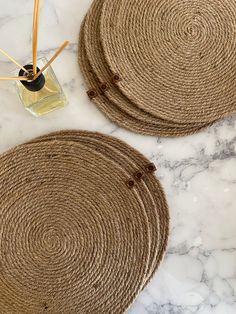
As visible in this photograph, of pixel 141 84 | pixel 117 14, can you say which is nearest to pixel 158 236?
pixel 141 84

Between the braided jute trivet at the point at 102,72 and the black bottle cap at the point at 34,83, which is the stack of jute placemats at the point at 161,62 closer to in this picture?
the braided jute trivet at the point at 102,72

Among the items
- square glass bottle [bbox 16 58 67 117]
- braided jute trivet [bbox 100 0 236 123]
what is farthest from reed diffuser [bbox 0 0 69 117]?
braided jute trivet [bbox 100 0 236 123]

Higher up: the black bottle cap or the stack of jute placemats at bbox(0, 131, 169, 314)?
the black bottle cap

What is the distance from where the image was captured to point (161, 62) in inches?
35.2

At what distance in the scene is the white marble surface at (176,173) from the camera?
0.90 meters

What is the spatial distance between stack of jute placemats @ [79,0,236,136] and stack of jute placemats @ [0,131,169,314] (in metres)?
0.11

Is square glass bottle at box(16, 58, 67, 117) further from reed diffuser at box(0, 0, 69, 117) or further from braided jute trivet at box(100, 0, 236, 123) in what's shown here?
braided jute trivet at box(100, 0, 236, 123)

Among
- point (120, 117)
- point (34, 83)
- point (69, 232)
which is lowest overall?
point (69, 232)

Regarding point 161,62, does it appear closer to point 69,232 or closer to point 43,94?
point 43,94

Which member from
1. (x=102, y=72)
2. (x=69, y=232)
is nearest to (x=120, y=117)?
(x=102, y=72)

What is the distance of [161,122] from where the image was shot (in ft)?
2.94

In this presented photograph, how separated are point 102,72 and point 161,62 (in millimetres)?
111

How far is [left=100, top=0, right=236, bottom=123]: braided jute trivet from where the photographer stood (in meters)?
0.89

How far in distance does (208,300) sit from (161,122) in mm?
347
